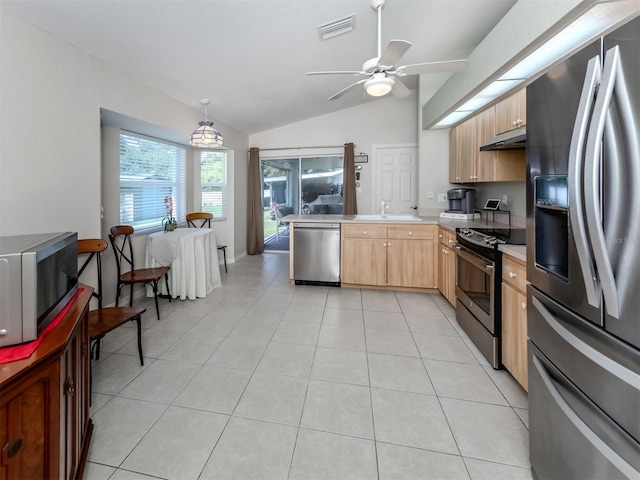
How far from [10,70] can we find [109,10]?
2.44 feet

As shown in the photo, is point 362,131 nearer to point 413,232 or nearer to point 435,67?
point 413,232

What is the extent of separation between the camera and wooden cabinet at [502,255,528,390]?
5.88 ft

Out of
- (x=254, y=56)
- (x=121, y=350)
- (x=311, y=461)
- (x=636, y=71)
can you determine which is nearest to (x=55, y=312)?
(x=311, y=461)

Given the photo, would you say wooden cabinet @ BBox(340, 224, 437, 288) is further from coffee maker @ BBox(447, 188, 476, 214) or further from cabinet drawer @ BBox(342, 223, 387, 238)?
coffee maker @ BBox(447, 188, 476, 214)

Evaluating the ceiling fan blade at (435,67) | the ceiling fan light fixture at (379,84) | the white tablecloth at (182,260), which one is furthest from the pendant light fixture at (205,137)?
the ceiling fan blade at (435,67)

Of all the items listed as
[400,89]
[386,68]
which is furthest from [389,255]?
[386,68]

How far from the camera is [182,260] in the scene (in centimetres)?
353

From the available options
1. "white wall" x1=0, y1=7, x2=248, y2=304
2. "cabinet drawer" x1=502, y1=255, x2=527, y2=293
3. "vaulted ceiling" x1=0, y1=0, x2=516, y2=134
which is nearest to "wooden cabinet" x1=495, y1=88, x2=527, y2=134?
"vaulted ceiling" x1=0, y1=0, x2=516, y2=134

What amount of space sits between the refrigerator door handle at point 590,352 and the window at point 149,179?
4126 millimetres

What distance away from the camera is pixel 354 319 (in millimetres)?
3002

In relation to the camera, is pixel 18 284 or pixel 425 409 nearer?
pixel 18 284

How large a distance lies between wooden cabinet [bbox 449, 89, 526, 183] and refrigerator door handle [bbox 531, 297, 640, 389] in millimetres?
2026

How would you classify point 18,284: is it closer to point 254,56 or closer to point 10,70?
point 10,70

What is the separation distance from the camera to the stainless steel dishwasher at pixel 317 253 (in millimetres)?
3939
